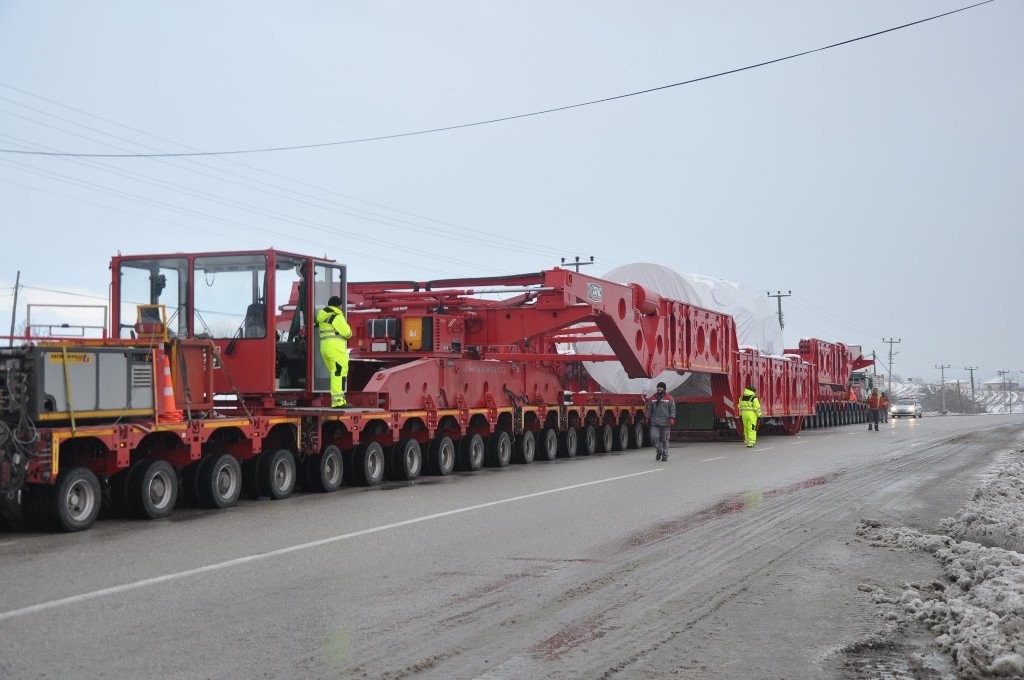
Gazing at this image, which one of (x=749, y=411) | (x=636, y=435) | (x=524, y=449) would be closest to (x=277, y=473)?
(x=524, y=449)

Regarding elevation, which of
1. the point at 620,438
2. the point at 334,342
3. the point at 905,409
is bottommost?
the point at 905,409

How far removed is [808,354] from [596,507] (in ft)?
104

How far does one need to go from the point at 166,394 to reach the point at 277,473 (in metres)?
2.19

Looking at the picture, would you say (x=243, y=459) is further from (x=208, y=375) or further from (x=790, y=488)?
(x=790, y=488)

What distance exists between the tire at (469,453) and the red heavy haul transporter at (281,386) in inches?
1.1

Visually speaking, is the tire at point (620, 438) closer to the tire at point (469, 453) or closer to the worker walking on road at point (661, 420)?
the worker walking on road at point (661, 420)

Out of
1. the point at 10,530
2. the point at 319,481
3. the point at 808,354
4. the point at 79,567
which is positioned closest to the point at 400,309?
the point at 319,481

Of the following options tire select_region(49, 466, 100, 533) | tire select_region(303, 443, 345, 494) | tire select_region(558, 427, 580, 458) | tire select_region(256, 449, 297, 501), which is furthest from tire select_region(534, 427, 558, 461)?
tire select_region(49, 466, 100, 533)

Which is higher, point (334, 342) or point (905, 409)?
point (334, 342)

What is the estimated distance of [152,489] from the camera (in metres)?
11.4

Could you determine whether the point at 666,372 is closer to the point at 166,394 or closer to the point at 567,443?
the point at 567,443

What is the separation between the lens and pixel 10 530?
1045 cm

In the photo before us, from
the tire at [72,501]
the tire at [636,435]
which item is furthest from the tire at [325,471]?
the tire at [636,435]

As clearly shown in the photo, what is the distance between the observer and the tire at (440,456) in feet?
57.9
